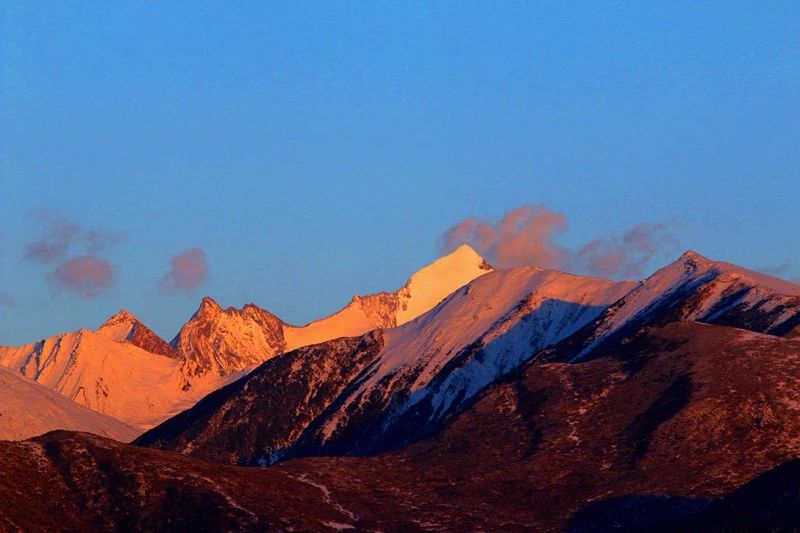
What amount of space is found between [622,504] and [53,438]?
67.1m

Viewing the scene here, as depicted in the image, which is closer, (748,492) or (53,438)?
(748,492)

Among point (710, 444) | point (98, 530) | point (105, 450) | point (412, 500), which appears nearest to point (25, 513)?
point (98, 530)

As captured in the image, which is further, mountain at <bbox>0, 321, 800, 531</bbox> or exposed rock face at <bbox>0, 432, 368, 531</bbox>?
mountain at <bbox>0, 321, 800, 531</bbox>

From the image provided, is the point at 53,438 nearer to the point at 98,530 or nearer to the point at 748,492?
the point at 98,530

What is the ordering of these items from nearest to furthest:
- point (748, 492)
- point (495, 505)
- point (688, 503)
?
point (748, 492), point (688, 503), point (495, 505)

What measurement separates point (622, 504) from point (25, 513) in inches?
2678

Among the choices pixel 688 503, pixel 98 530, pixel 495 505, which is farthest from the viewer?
pixel 495 505

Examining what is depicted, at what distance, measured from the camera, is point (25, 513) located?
158m

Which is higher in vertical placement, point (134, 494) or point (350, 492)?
point (350, 492)

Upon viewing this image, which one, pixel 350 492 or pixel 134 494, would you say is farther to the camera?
pixel 350 492

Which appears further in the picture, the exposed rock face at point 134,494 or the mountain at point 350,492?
the mountain at point 350,492

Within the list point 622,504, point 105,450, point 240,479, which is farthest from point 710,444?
point 105,450

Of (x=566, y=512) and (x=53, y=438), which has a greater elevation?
(x=53, y=438)

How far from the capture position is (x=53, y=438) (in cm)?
18538
